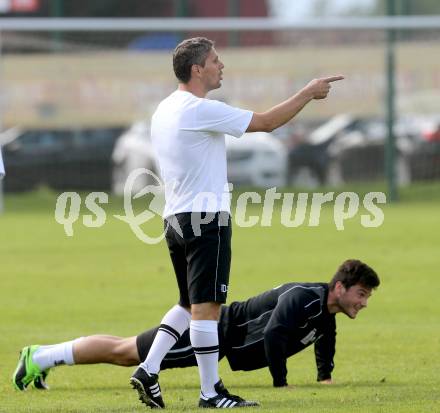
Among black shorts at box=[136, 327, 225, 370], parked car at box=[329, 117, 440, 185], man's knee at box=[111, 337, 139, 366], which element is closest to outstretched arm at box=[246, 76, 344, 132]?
black shorts at box=[136, 327, 225, 370]

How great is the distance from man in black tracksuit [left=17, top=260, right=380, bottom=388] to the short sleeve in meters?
1.33

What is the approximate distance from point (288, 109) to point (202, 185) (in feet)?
2.15

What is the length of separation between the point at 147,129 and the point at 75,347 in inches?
753

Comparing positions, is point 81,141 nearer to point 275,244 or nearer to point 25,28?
point 25,28

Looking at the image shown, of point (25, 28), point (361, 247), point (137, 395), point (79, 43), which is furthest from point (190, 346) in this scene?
point (79, 43)

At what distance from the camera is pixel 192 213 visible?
721 centimetres

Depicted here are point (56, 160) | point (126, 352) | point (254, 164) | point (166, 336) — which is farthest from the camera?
point (254, 164)

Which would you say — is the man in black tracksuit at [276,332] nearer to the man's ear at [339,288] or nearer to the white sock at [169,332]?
the man's ear at [339,288]

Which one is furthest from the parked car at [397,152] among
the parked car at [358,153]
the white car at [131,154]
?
the white car at [131,154]

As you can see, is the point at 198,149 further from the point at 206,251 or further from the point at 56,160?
the point at 56,160

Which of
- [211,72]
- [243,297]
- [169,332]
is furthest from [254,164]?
[211,72]

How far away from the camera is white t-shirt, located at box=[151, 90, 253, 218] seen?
7188 millimetres

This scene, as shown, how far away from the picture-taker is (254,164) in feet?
86.1

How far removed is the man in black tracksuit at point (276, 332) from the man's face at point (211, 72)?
151cm
